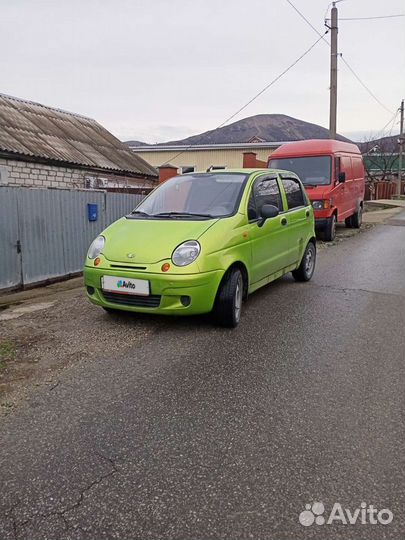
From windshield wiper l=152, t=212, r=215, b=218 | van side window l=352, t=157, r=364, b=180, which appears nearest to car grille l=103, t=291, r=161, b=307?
windshield wiper l=152, t=212, r=215, b=218

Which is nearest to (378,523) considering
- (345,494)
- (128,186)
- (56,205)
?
(345,494)

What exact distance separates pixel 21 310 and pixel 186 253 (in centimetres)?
279

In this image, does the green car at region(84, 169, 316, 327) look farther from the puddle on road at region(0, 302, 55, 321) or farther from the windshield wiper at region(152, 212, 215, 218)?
the puddle on road at region(0, 302, 55, 321)

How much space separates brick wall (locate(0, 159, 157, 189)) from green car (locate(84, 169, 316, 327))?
26.5 feet

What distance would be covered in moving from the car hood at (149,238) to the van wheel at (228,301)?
58 centimetres

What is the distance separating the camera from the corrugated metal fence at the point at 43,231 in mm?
7656

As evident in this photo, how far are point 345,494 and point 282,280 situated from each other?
17.8ft

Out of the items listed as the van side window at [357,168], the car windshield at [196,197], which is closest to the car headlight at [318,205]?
the van side window at [357,168]

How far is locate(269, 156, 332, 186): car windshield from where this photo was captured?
12.4 meters

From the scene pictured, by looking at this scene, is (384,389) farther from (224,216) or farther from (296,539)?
(224,216)

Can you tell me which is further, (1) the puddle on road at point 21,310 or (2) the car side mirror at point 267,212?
(1) the puddle on road at point 21,310

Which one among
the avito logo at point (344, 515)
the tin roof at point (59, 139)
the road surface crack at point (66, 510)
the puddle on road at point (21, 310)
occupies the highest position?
the tin roof at point (59, 139)

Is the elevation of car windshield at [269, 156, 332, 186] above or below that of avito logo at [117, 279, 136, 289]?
above

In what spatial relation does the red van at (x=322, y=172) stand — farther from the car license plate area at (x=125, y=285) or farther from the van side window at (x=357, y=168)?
the car license plate area at (x=125, y=285)
